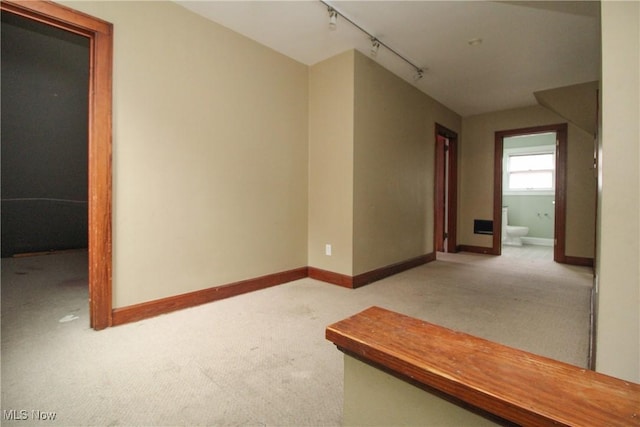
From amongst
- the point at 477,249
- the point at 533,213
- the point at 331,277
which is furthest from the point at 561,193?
the point at 331,277

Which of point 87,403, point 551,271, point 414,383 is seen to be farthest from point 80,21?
point 551,271

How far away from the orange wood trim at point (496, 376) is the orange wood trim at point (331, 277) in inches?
98.6

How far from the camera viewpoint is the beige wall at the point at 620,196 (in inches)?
39.8

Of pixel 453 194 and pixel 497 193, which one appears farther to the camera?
pixel 453 194

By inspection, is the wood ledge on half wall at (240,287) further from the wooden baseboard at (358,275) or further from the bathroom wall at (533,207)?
the bathroom wall at (533,207)

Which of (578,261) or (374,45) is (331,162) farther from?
(578,261)

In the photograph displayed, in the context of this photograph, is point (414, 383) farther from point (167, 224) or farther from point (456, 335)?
point (167, 224)

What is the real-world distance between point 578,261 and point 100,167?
20.1 ft

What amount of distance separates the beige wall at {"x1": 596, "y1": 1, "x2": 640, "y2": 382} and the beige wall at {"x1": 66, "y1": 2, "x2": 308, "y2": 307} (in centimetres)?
257

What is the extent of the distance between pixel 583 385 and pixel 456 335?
0.22 meters

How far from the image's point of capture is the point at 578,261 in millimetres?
4473

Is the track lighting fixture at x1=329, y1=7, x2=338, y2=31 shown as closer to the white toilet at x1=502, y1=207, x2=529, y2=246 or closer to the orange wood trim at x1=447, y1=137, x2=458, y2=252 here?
the orange wood trim at x1=447, y1=137, x2=458, y2=252

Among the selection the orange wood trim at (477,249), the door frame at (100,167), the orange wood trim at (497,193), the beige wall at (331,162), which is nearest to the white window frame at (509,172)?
the orange wood trim at (497,193)

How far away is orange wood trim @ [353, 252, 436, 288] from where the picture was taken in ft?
10.6
